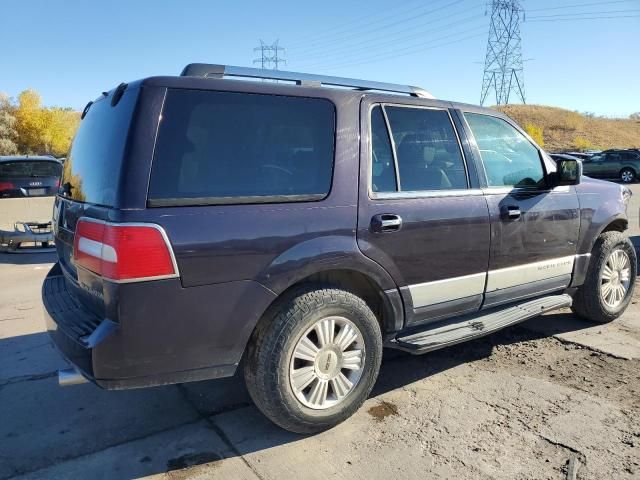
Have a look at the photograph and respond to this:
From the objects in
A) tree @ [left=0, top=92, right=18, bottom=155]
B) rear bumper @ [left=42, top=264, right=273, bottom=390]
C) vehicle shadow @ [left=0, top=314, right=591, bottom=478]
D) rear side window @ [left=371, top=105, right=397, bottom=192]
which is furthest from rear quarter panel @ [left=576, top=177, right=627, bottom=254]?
tree @ [left=0, top=92, right=18, bottom=155]

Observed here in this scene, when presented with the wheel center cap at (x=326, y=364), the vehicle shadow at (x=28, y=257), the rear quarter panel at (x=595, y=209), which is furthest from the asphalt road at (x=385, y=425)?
the vehicle shadow at (x=28, y=257)

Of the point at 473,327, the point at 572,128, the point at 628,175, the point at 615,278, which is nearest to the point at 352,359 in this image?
the point at 473,327

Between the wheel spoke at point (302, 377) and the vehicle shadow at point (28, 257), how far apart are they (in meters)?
6.53

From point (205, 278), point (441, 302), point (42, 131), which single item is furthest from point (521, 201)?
point (42, 131)

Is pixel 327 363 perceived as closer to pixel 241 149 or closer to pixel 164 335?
pixel 164 335

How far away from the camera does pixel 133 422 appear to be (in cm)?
323

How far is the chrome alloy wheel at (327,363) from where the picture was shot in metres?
2.96

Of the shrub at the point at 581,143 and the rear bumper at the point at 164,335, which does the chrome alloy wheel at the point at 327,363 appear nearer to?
Result: the rear bumper at the point at 164,335

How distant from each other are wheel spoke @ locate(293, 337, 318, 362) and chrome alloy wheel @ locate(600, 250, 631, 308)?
125 inches

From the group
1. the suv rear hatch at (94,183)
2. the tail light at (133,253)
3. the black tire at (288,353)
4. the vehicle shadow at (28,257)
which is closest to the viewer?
the tail light at (133,253)

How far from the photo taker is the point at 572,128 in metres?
76.4

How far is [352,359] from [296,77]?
68.6 inches

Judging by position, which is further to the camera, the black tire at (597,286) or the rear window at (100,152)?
the black tire at (597,286)

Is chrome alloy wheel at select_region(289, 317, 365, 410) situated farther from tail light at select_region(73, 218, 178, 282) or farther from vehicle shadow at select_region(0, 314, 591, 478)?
tail light at select_region(73, 218, 178, 282)
